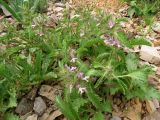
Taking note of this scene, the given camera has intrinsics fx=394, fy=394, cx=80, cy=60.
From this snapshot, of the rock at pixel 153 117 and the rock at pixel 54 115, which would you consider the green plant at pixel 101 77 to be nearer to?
the rock at pixel 54 115

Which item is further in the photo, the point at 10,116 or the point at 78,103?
the point at 10,116

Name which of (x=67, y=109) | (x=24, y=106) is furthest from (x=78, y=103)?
(x=24, y=106)

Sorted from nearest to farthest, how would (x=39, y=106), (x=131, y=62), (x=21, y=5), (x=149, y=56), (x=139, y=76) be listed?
(x=139, y=76)
(x=131, y=62)
(x=39, y=106)
(x=149, y=56)
(x=21, y=5)

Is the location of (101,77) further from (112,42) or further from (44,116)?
(44,116)

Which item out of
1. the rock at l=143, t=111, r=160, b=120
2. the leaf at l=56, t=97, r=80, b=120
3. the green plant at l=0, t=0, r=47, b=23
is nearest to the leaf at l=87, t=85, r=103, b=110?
the leaf at l=56, t=97, r=80, b=120

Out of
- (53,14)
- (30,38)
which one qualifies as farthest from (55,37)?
(53,14)
